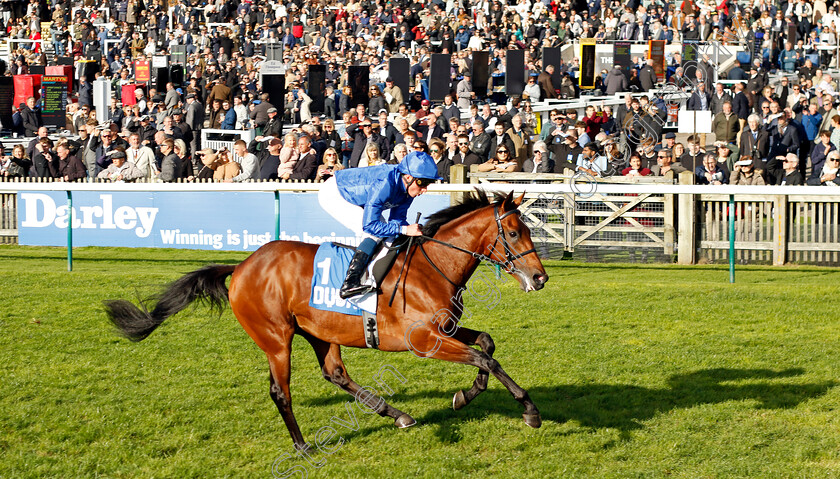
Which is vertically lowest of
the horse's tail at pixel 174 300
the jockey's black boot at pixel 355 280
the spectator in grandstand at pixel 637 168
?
the horse's tail at pixel 174 300

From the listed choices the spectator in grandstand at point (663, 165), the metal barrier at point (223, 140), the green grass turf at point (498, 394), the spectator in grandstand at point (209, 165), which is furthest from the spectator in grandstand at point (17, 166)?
the spectator in grandstand at point (663, 165)

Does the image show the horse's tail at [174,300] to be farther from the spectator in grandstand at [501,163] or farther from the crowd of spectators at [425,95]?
the spectator in grandstand at [501,163]

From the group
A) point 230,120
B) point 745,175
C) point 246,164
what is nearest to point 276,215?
point 246,164

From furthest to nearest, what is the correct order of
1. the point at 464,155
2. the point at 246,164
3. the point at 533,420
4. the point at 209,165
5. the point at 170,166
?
the point at 170,166 → the point at 209,165 → the point at 246,164 → the point at 464,155 → the point at 533,420

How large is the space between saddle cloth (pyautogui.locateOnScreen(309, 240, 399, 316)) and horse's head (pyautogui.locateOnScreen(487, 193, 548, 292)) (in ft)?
1.85

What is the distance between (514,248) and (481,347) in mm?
567

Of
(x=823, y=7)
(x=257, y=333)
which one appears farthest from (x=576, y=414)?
(x=823, y=7)

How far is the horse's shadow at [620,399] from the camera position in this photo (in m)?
5.76

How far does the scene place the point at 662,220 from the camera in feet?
37.0

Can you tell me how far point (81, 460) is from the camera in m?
5.18

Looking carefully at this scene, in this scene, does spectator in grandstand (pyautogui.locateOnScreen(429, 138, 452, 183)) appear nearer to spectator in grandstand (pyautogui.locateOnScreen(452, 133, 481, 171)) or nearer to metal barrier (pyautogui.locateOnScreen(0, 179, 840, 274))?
spectator in grandstand (pyautogui.locateOnScreen(452, 133, 481, 171))

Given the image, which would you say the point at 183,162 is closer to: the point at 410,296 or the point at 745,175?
the point at 745,175

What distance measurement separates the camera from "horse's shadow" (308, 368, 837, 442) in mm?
5758

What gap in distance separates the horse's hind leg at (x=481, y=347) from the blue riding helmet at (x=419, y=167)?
864mm
